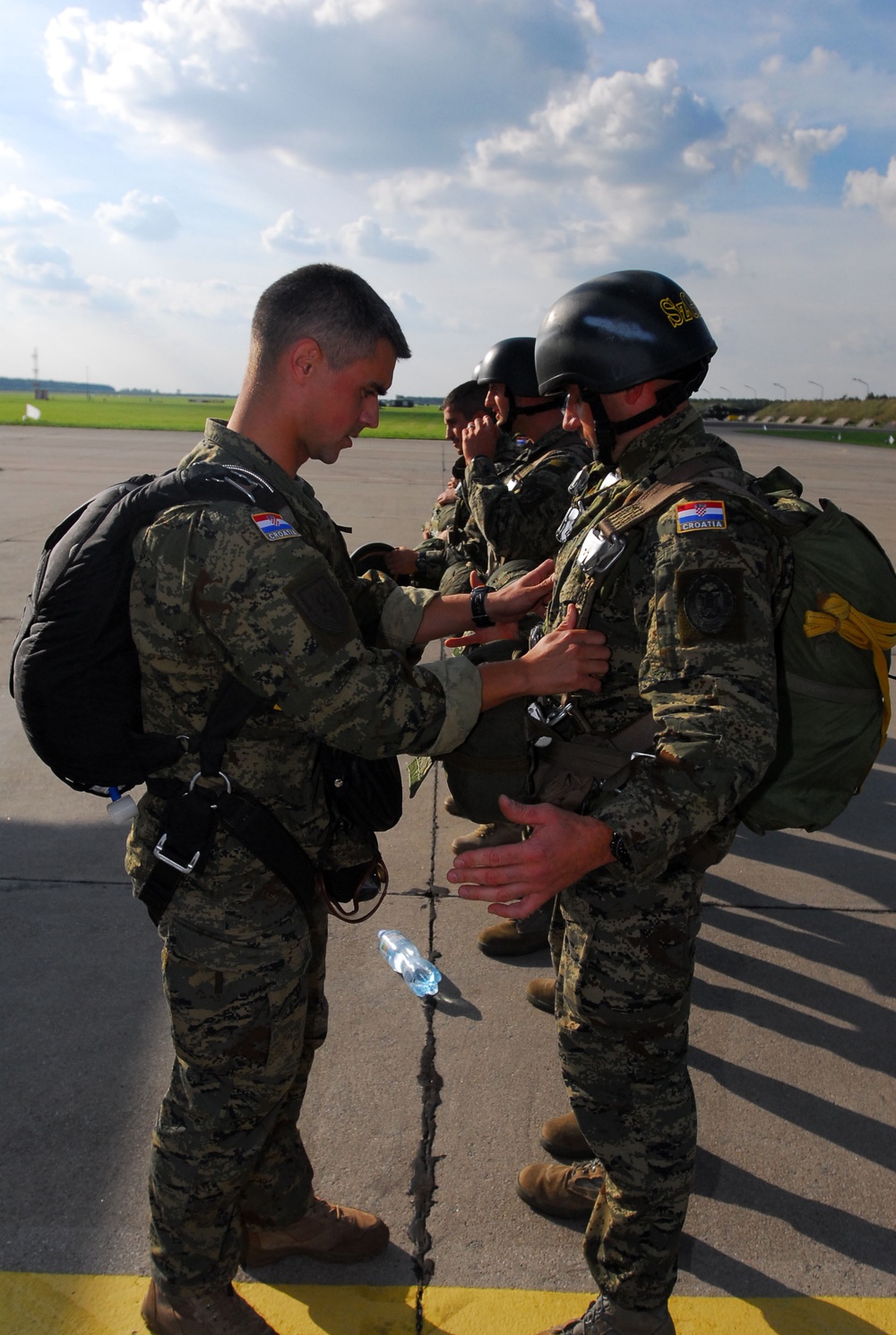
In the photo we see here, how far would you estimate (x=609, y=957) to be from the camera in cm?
205

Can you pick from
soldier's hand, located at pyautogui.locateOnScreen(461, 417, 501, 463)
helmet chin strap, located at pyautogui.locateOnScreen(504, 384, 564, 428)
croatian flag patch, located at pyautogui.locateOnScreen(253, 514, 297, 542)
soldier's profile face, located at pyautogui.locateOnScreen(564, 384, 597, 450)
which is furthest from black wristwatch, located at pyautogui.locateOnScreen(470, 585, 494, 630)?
helmet chin strap, located at pyautogui.locateOnScreen(504, 384, 564, 428)

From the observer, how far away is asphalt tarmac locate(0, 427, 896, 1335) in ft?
7.59

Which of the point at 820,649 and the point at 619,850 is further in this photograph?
the point at 820,649

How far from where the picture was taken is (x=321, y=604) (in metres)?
1.77

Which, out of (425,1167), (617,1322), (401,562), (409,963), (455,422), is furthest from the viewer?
(455,422)

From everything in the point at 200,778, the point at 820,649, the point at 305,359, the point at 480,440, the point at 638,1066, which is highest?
the point at 305,359

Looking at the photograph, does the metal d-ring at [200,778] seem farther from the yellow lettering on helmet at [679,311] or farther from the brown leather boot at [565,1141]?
the brown leather boot at [565,1141]

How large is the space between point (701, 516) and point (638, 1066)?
1177 mm

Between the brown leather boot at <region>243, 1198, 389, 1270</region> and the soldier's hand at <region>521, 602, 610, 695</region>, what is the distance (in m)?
1.46

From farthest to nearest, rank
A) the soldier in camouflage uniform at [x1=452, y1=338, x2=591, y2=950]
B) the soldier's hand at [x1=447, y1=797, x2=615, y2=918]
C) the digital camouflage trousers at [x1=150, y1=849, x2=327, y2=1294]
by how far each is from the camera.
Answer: the soldier in camouflage uniform at [x1=452, y1=338, x2=591, y2=950] → the digital camouflage trousers at [x1=150, y1=849, x2=327, y2=1294] → the soldier's hand at [x1=447, y1=797, x2=615, y2=918]

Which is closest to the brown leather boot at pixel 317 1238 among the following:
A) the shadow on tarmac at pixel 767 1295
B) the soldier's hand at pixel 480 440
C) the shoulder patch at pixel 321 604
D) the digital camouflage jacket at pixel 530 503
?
Answer: the shadow on tarmac at pixel 767 1295

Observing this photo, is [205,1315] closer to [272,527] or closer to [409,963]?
[409,963]

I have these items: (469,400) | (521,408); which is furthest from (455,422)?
(521,408)

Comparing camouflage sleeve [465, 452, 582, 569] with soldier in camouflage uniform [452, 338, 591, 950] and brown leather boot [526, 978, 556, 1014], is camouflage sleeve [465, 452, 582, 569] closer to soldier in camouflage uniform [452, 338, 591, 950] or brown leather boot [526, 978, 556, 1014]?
soldier in camouflage uniform [452, 338, 591, 950]
